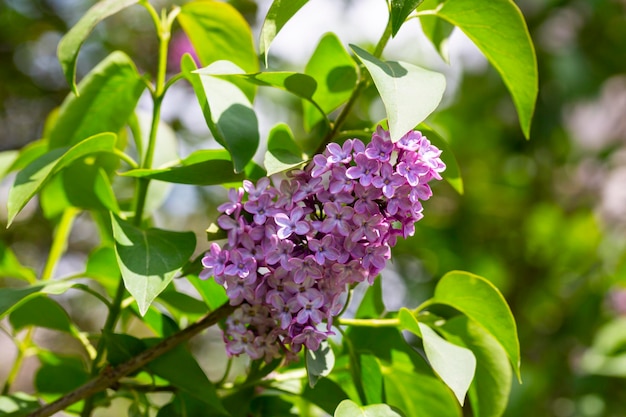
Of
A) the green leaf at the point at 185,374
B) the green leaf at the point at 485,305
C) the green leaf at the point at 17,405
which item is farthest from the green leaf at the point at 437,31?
the green leaf at the point at 17,405

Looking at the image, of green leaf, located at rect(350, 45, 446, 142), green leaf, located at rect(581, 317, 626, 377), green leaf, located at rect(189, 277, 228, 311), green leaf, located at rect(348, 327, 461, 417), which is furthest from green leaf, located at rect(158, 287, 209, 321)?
green leaf, located at rect(581, 317, 626, 377)

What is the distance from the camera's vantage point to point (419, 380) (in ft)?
1.88

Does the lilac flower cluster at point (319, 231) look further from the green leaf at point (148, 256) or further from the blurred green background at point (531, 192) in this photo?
the blurred green background at point (531, 192)

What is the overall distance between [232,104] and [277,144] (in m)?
0.05

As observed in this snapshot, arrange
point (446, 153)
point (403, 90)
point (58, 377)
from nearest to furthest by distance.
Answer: point (403, 90) → point (446, 153) → point (58, 377)

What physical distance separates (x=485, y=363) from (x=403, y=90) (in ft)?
0.72

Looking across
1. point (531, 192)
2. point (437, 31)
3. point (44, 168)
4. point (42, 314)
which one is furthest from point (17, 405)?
point (531, 192)

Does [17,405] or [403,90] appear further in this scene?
[17,405]

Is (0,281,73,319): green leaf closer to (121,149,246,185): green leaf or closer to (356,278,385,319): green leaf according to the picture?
(121,149,246,185): green leaf

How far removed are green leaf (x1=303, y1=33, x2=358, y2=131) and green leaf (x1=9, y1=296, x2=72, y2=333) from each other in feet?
0.80

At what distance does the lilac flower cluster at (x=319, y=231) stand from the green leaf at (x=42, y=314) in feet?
0.57

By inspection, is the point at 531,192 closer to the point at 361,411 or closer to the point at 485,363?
the point at 485,363

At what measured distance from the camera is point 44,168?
19.8 inches

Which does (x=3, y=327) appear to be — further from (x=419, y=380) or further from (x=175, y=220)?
(x=175, y=220)
